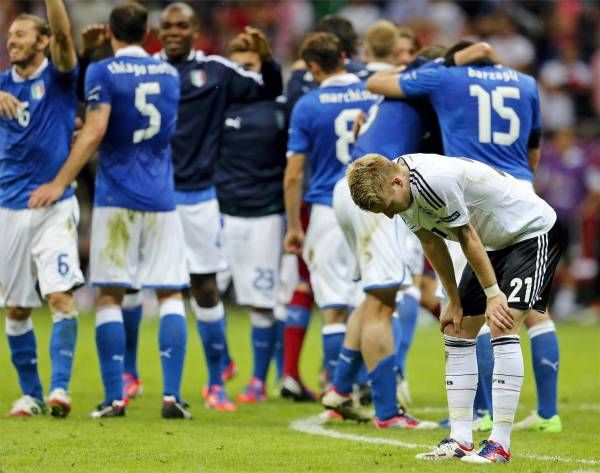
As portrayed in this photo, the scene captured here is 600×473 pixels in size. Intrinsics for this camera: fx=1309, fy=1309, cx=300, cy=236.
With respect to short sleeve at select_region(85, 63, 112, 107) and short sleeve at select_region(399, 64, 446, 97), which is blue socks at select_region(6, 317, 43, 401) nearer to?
short sleeve at select_region(85, 63, 112, 107)

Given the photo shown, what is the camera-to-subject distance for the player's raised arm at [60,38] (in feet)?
28.8

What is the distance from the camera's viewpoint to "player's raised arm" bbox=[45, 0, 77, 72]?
345 inches

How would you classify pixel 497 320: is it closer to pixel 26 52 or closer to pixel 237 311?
pixel 26 52

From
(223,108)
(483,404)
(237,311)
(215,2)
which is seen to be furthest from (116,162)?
(215,2)

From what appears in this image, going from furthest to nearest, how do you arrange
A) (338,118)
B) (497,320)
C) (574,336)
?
(574,336) < (338,118) < (497,320)

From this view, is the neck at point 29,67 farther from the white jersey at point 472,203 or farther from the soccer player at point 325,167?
the white jersey at point 472,203

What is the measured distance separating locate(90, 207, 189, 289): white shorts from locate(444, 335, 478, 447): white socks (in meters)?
2.75

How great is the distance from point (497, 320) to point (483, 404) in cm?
239

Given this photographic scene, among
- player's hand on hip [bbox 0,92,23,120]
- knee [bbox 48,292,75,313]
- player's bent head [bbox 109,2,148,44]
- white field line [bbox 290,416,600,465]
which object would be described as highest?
player's bent head [bbox 109,2,148,44]

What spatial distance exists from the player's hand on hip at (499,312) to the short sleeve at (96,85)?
3.56 m

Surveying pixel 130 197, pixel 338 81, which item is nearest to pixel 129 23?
pixel 130 197

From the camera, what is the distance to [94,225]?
9383mm

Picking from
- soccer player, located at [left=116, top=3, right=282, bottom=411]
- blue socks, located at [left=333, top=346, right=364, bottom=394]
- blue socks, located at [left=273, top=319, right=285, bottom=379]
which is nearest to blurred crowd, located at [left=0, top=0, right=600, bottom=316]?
blue socks, located at [left=273, top=319, right=285, bottom=379]

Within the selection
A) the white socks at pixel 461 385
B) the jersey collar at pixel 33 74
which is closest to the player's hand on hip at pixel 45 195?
the jersey collar at pixel 33 74
